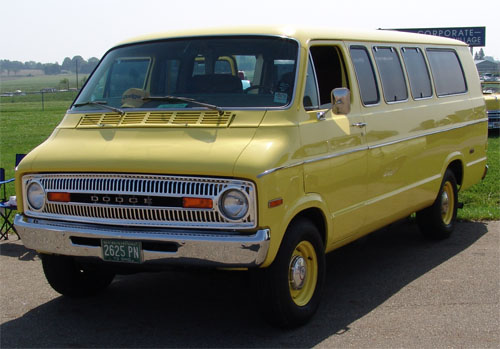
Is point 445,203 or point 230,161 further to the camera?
point 445,203

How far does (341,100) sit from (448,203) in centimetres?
341

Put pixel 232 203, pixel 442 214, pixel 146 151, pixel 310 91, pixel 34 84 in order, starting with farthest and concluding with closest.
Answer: pixel 34 84 → pixel 442 214 → pixel 310 91 → pixel 146 151 → pixel 232 203

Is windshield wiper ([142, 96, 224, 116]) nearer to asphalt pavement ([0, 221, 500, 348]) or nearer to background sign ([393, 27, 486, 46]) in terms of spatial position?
asphalt pavement ([0, 221, 500, 348])

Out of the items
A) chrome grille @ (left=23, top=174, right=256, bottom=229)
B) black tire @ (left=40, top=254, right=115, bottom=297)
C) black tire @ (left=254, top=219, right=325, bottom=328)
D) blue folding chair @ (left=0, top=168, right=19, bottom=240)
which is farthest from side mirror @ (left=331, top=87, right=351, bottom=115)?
blue folding chair @ (left=0, top=168, right=19, bottom=240)

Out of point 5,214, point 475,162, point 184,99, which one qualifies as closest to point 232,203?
point 184,99

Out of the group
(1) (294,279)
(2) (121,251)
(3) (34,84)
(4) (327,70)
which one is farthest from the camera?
(3) (34,84)

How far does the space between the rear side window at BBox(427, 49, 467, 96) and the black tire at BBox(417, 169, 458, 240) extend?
0.96 m

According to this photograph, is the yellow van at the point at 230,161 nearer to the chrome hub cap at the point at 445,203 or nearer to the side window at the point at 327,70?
the side window at the point at 327,70

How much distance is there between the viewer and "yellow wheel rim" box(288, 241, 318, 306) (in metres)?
5.48

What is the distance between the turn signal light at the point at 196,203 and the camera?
4957 millimetres

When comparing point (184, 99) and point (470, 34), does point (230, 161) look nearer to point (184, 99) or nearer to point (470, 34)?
point (184, 99)

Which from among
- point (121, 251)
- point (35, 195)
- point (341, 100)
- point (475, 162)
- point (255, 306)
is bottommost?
point (255, 306)

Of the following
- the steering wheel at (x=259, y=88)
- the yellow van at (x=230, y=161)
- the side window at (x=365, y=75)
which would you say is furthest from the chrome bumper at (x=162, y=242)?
the side window at (x=365, y=75)

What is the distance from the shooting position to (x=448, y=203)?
346 inches
